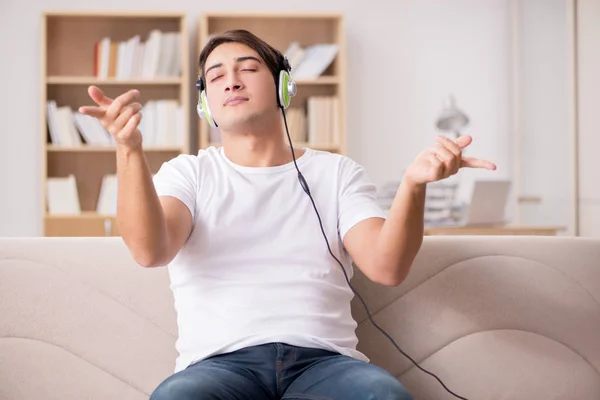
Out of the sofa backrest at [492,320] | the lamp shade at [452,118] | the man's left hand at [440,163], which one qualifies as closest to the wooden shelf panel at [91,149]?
the lamp shade at [452,118]

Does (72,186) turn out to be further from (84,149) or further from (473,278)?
(473,278)

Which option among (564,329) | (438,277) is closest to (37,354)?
(438,277)

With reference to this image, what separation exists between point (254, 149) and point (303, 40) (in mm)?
3637

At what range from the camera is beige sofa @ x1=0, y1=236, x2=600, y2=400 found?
5.20ft

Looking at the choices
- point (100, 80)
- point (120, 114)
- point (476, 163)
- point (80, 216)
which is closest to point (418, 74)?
point (100, 80)

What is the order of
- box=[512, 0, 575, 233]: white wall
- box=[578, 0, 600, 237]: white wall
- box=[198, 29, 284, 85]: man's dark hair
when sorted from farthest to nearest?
box=[512, 0, 575, 233]: white wall
box=[578, 0, 600, 237]: white wall
box=[198, 29, 284, 85]: man's dark hair

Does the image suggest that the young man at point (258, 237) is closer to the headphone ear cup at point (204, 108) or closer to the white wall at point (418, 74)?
the headphone ear cup at point (204, 108)

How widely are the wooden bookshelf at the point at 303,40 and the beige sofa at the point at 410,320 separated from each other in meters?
3.24

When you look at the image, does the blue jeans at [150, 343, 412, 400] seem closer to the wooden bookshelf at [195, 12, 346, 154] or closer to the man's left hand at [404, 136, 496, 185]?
the man's left hand at [404, 136, 496, 185]

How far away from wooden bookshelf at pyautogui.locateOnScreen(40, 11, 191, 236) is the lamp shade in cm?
150

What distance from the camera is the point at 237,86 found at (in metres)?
1.63

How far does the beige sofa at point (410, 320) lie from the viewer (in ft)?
5.20

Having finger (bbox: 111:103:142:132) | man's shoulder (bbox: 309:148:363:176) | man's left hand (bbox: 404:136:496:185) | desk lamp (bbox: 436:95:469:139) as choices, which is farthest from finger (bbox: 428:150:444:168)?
desk lamp (bbox: 436:95:469:139)

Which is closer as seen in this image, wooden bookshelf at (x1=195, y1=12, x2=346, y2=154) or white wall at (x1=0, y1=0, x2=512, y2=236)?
wooden bookshelf at (x1=195, y1=12, x2=346, y2=154)
